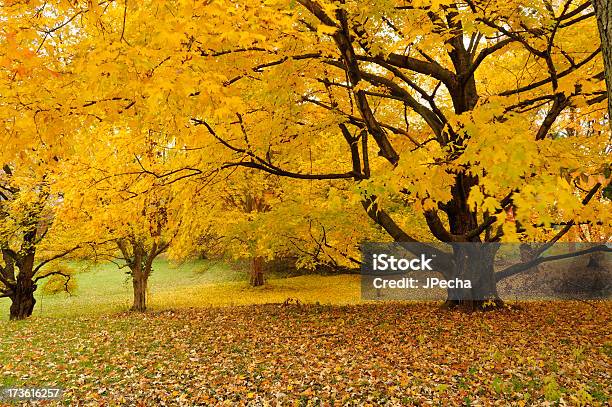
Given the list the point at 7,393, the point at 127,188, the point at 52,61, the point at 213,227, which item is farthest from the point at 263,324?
the point at 213,227

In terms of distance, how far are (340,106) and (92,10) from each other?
5893 millimetres

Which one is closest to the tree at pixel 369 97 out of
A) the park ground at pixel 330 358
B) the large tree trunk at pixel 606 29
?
the large tree trunk at pixel 606 29

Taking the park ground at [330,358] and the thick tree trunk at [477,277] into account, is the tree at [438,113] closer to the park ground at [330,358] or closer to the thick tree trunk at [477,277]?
the thick tree trunk at [477,277]

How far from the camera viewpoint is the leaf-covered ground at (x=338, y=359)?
5252 millimetres

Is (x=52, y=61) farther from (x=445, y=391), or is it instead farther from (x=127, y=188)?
(x=445, y=391)

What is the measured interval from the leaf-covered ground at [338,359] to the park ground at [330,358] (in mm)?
24

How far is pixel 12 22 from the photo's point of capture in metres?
4.32

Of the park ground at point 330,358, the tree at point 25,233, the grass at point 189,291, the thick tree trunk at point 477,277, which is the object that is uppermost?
the tree at point 25,233

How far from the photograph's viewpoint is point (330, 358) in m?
6.70

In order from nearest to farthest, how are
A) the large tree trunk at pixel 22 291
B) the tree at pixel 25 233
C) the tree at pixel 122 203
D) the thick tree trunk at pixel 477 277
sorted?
the tree at pixel 122 203, the thick tree trunk at pixel 477 277, the tree at pixel 25 233, the large tree trunk at pixel 22 291

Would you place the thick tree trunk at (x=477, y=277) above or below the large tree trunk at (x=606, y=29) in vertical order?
below

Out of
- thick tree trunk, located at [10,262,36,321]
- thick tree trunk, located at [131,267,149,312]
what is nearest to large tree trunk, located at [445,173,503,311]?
thick tree trunk, located at [131,267,149,312]

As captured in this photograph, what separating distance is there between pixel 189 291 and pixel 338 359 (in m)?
21.4

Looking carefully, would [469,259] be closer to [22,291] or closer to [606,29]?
[606,29]
